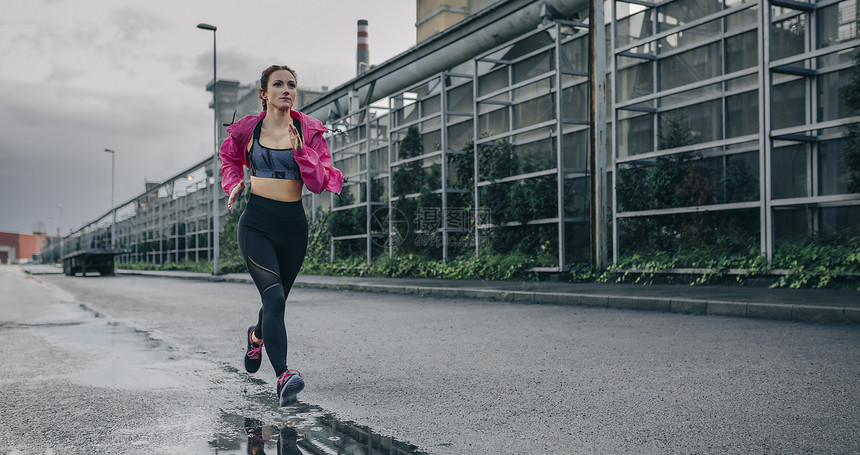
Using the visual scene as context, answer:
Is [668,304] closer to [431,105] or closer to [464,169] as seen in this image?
[464,169]

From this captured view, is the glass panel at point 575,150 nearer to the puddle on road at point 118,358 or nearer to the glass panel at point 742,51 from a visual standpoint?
the glass panel at point 742,51

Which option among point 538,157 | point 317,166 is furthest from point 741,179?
point 317,166

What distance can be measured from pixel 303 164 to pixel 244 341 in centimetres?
427

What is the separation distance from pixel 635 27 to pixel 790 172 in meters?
5.05

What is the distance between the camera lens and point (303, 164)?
4.45 m

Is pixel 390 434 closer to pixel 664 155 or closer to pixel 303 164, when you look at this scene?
pixel 303 164

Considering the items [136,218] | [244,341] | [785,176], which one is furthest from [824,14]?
[136,218]

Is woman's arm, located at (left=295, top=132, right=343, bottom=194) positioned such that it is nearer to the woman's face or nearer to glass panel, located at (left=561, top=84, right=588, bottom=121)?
the woman's face

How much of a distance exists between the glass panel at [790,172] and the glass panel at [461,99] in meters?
10.5

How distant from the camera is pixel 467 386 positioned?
5336 millimetres

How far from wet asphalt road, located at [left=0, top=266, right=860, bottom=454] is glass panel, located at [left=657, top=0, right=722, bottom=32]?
7710 millimetres

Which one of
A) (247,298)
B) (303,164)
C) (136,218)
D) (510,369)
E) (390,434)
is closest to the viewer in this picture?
(390,434)

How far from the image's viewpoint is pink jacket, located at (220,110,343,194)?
4473 mm

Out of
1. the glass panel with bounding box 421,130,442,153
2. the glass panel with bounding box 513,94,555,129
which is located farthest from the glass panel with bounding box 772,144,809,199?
the glass panel with bounding box 421,130,442,153
